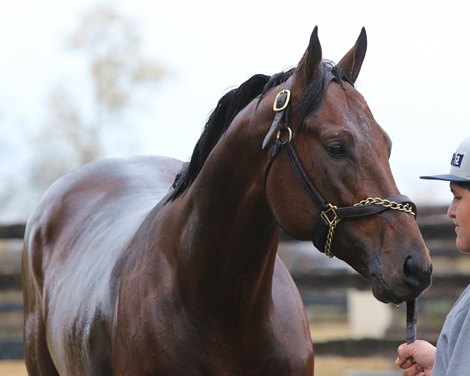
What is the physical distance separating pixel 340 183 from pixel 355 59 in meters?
0.61

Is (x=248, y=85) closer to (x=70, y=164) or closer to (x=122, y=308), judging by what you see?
(x=122, y=308)

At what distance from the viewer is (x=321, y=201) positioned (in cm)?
339

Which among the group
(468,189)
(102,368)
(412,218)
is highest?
(468,189)

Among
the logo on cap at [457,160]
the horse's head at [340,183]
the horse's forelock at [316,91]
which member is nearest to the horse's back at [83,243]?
the horse's head at [340,183]

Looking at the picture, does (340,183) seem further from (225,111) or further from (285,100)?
(225,111)

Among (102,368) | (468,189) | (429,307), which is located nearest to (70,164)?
(429,307)

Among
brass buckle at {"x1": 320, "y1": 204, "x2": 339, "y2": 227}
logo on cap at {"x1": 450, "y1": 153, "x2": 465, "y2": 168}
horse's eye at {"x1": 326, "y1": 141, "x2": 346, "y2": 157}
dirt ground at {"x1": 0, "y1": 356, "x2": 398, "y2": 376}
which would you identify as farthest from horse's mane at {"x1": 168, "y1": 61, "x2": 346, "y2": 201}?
dirt ground at {"x1": 0, "y1": 356, "x2": 398, "y2": 376}

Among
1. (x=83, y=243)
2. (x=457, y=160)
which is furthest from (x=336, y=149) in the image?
(x=83, y=243)

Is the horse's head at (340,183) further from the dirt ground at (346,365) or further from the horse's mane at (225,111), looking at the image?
the dirt ground at (346,365)

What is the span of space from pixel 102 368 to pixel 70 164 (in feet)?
76.2

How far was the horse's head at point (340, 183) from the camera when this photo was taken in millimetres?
3164

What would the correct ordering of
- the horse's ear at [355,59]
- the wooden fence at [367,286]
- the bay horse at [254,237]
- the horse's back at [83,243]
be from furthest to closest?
the wooden fence at [367,286] < the horse's back at [83,243] < the horse's ear at [355,59] < the bay horse at [254,237]

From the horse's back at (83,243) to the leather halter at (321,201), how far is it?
1107mm

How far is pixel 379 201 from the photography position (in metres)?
3.22
